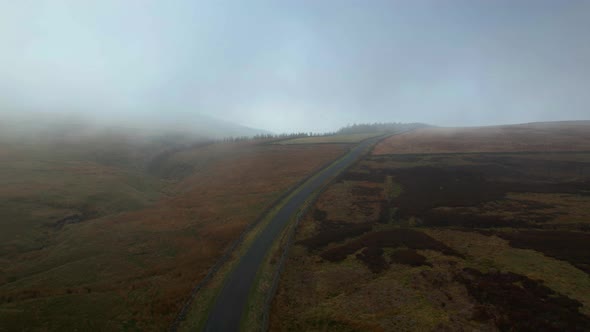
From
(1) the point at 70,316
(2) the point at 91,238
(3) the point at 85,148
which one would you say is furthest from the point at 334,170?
(3) the point at 85,148

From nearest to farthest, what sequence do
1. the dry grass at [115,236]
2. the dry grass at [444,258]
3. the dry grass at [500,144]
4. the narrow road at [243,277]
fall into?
the dry grass at [444,258] → the narrow road at [243,277] → the dry grass at [115,236] → the dry grass at [500,144]

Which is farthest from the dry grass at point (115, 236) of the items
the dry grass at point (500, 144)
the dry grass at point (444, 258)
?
the dry grass at point (500, 144)

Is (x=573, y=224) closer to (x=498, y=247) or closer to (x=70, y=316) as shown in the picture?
(x=498, y=247)

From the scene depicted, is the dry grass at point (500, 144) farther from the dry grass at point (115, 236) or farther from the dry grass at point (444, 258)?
the dry grass at point (115, 236)

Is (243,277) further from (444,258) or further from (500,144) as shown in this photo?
(500,144)

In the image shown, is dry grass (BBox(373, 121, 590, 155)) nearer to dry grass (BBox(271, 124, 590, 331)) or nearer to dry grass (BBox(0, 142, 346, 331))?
dry grass (BBox(271, 124, 590, 331))

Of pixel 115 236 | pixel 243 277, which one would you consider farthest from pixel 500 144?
pixel 115 236

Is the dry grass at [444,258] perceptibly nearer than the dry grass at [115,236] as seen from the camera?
Yes

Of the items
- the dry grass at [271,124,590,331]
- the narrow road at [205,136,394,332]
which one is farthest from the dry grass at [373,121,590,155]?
the narrow road at [205,136,394,332]
